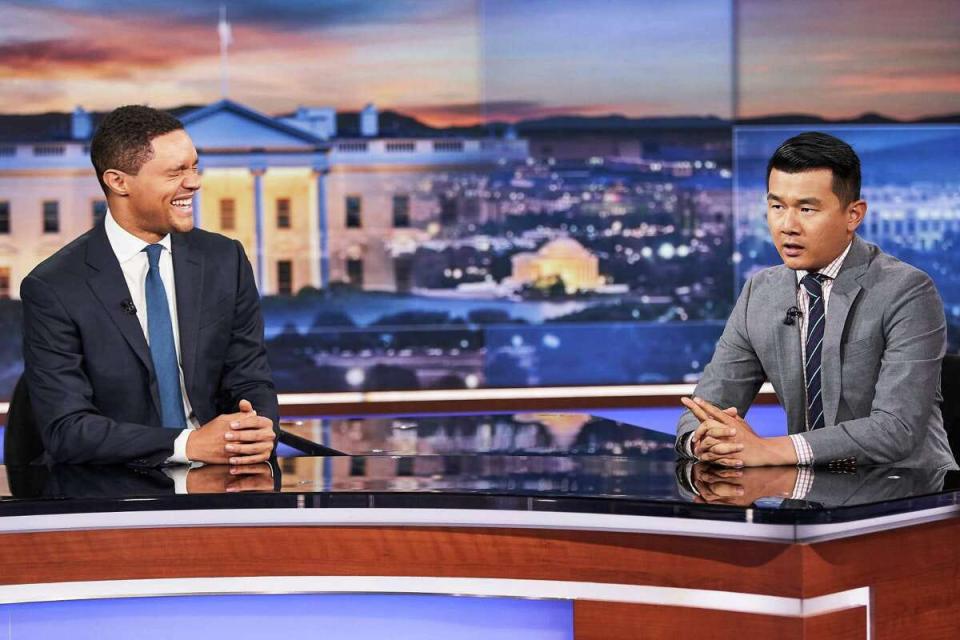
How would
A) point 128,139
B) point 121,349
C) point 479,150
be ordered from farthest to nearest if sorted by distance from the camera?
point 479,150 < point 128,139 < point 121,349

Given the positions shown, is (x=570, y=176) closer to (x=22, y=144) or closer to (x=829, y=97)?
(x=829, y=97)

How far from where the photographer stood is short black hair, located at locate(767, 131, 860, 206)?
2203 mm

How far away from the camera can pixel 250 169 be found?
17.5 ft

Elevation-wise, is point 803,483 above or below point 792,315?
below

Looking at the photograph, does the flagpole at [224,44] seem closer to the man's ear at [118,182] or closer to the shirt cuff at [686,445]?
the man's ear at [118,182]

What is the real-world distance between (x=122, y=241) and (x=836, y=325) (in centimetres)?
139

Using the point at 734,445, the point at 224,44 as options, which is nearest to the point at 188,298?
the point at 734,445

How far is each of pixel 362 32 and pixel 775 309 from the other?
3368mm

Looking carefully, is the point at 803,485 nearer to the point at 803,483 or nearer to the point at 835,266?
the point at 803,483

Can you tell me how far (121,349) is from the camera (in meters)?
2.36

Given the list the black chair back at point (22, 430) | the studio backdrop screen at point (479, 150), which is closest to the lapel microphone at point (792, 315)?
the black chair back at point (22, 430)

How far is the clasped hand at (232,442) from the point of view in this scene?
2.12 m

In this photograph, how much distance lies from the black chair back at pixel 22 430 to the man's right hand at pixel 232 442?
18.7 inches

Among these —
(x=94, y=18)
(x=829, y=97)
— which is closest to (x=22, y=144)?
(x=94, y=18)
